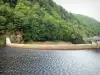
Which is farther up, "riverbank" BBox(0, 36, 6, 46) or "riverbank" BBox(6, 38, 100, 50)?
"riverbank" BBox(0, 36, 6, 46)

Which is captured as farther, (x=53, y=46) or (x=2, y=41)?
(x=2, y=41)

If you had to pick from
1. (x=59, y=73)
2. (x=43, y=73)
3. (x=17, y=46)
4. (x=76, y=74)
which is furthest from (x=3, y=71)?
(x=17, y=46)

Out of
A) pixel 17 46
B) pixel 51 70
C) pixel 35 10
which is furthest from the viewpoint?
pixel 35 10

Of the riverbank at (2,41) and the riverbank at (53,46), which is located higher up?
the riverbank at (2,41)

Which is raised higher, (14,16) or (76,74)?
(14,16)

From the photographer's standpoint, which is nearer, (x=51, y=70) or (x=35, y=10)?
(x=51, y=70)

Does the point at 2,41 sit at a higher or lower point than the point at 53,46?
higher

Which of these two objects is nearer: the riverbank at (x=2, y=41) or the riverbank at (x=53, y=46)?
the riverbank at (x=53, y=46)

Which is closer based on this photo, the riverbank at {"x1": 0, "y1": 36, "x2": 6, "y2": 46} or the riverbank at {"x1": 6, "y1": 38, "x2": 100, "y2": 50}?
the riverbank at {"x1": 6, "y1": 38, "x2": 100, "y2": 50}

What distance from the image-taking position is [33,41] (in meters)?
115

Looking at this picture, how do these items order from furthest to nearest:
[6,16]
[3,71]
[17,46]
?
[6,16] < [17,46] < [3,71]

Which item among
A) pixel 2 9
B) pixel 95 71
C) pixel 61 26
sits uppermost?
pixel 2 9

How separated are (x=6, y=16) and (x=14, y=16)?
3.99 m

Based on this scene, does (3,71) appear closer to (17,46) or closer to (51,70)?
(51,70)
